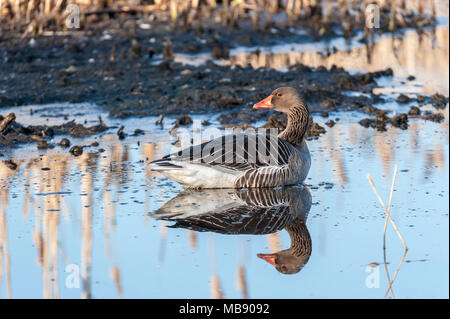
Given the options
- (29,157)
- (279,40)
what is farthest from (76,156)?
(279,40)

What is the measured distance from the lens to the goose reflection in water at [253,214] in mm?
7391

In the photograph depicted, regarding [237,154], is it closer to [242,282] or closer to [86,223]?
[86,223]

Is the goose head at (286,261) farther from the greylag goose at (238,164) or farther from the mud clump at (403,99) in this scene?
the mud clump at (403,99)

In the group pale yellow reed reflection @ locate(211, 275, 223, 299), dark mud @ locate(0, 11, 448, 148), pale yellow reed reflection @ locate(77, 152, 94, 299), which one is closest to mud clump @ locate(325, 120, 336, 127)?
dark mud @ locate(0, 11, 448, 148)

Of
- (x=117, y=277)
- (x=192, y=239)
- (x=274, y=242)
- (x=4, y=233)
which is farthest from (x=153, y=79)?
(x=117, y=277)

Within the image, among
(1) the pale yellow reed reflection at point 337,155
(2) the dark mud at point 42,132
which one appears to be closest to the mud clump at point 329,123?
(1) the pale yellow reed reflection at point 337,155

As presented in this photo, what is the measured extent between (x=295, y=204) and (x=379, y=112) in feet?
13.9

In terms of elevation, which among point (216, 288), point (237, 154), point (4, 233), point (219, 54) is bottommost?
point (4, 233)

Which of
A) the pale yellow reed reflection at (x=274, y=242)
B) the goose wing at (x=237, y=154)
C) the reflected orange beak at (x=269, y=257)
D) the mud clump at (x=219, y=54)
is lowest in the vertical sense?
the pale yellow reed reflection at (x=274, y=242)

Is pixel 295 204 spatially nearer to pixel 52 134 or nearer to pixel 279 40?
pixel 52 134

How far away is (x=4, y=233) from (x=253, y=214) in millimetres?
2454

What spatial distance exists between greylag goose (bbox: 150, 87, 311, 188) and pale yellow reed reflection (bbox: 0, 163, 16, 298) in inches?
64.4

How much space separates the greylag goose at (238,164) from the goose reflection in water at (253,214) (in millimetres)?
123

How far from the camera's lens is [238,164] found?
361 inches
